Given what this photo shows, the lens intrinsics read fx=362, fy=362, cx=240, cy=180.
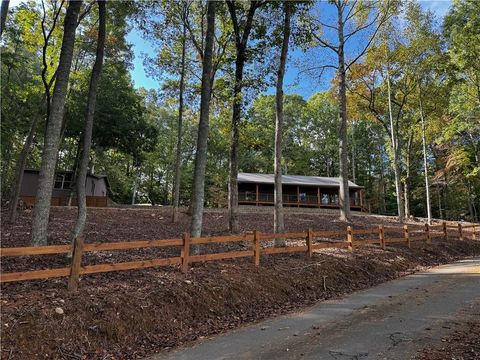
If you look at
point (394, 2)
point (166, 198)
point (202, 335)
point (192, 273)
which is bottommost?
point (202, 335)

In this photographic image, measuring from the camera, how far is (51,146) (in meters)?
7.11

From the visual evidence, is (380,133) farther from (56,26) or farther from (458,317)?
(458,317)

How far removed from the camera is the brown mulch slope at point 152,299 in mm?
4773

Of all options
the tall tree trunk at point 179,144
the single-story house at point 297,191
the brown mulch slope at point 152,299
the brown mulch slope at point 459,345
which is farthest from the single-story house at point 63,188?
the brown mulch slope at point 459,345

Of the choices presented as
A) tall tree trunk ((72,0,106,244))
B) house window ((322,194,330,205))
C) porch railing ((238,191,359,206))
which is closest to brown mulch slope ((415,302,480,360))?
tall tree trunk ((72,0,106,244))

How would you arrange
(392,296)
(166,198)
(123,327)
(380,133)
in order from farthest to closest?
(380,133) < (166,198) < (392,296) < (123,327)

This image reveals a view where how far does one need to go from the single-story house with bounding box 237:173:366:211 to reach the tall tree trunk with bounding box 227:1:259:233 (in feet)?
59.2

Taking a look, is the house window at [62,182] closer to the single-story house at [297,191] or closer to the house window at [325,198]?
the single-story house at [297,191]

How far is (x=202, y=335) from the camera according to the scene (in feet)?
18.9

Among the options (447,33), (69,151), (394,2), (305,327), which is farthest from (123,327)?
(69,151)

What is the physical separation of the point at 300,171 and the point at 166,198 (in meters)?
17.3

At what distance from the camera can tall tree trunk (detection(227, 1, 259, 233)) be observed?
13.4 meters

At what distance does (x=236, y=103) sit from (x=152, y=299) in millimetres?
9145

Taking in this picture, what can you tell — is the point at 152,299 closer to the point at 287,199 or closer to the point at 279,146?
the point at 279,146
